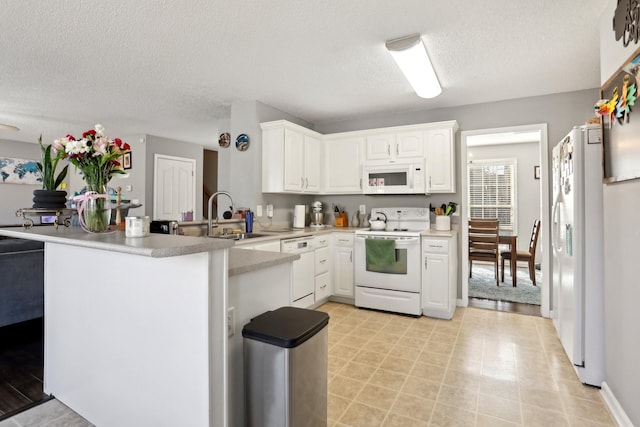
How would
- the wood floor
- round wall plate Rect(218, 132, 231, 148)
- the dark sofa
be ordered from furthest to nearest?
round wall plate Rect(218, 132, 231, 148)
the dark sofa
the wood floor

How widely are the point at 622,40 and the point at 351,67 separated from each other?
182cm

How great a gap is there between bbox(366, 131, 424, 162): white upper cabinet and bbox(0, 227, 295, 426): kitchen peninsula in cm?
280

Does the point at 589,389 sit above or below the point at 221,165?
below

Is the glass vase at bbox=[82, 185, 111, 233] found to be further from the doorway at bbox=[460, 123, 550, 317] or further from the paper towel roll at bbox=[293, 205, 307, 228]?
the doorway at bbox=[460, 123, 550, 317]

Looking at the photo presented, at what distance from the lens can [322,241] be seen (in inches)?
153

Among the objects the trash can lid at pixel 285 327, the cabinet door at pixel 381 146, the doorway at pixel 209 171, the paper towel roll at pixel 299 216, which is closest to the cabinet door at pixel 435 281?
the cabinet door at pixel 381 146

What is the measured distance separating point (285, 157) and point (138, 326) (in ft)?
8.75

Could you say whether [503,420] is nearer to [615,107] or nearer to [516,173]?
[615,107]

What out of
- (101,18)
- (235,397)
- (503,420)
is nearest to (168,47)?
(101,18)

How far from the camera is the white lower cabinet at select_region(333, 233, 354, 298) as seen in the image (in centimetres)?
393

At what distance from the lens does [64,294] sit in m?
1.83

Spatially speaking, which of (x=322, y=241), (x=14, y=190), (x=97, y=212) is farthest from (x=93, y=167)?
(x=14, y=190)

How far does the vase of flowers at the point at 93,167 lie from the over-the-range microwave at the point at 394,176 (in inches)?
116

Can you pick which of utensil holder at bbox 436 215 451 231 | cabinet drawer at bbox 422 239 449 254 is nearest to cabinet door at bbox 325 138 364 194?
utensil holder at bbox 436 215 451 231
